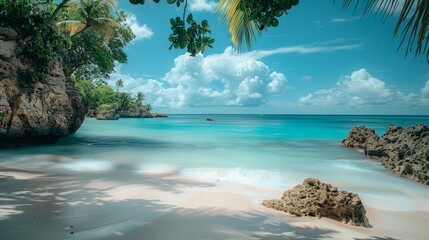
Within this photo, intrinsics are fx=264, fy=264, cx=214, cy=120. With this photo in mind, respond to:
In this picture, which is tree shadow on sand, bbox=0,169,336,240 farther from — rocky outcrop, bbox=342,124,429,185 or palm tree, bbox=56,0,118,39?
palm tree, bbox=56,0,118,39

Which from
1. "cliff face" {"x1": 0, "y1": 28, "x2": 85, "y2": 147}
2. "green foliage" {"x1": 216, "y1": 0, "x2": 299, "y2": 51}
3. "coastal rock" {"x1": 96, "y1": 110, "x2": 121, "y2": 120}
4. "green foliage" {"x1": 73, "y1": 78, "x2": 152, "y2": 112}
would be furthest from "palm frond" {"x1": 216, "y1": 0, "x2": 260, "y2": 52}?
"green foliage" {"x1": 73, "y1": 78, "x2": 152, "y2": 112}

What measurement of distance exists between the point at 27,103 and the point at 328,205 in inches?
397

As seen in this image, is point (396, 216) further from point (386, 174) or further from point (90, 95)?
point (90, 95)

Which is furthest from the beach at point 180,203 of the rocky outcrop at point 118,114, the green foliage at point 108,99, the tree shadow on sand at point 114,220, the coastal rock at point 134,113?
the coastal rock at point 134,113

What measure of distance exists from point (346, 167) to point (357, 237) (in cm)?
627

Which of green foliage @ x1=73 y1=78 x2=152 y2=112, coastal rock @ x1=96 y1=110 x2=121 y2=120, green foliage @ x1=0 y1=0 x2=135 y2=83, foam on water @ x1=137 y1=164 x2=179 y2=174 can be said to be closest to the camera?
green foliage @ x1=0 y1=0 x2=135 y2=83

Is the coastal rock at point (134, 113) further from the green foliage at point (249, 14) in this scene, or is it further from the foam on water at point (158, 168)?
the green foliage at point (249, 14)

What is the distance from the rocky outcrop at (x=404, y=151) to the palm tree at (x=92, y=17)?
12752 millimetres

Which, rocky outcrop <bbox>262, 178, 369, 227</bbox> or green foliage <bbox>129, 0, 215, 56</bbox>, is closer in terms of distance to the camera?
green foliage <bbox>129, 0, 215, 56</bbox>

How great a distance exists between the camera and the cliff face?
8.74m

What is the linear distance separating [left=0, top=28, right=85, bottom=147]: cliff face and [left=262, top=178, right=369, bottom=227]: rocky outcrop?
9.24 m

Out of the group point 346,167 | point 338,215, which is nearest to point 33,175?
point 338,215

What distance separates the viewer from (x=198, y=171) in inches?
289

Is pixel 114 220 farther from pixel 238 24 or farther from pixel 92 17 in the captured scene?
pixel 92 17
